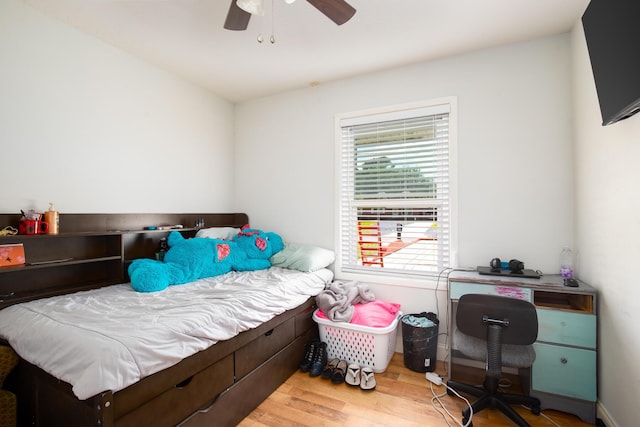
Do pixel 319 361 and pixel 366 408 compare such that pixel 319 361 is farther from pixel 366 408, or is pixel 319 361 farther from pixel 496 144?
pixel 496 144

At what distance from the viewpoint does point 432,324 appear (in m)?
2.41

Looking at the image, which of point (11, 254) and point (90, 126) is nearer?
point (11, 254)

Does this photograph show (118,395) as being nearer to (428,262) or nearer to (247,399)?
(247,399)

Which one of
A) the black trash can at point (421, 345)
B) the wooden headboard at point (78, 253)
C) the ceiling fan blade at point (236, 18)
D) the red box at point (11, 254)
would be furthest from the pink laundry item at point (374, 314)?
the ceiling fan blade at point (236, 18)

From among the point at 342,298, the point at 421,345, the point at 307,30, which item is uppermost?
the point at 307,30

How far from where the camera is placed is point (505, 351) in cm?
175

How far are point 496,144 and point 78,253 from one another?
3368mm

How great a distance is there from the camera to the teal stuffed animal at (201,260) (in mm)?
2078

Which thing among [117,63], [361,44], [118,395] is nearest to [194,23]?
[117,63]

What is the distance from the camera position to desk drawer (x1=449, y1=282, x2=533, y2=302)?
1.99 meters

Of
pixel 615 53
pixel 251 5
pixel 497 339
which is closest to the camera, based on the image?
pixel 615 53

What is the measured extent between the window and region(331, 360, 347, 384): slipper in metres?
0.89

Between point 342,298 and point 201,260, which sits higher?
point 201,260

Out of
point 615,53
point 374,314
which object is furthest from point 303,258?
point 615,53
